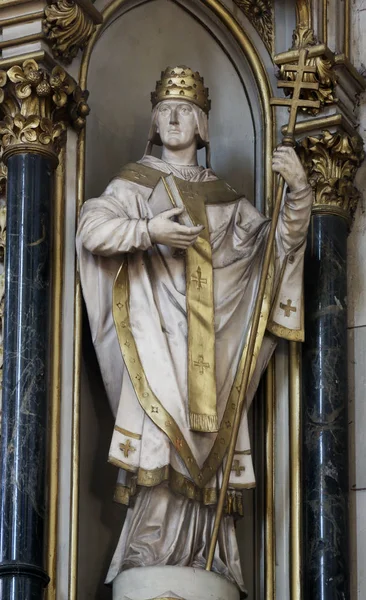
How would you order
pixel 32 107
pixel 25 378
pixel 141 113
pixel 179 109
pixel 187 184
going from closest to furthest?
pixel 25 378
pixel 32 107
pixel 187 184
pixel 179 109
pixel 141 113

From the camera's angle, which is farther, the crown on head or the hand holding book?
the crown on head

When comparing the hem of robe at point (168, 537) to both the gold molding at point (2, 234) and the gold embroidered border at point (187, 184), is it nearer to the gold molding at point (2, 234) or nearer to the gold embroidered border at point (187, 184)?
the gold molding at point (2, 234)

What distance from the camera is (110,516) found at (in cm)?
864

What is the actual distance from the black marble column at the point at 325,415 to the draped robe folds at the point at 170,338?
0.22 m

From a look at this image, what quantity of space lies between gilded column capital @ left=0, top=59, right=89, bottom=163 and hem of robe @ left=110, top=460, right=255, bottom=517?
1.37 m

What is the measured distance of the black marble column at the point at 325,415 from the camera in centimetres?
866

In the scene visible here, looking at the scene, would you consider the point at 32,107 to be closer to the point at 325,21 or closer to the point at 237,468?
the point at 325,21

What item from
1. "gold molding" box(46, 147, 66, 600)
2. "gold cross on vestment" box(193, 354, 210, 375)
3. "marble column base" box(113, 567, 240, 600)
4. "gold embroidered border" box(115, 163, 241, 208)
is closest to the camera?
"marble column base" box(113, 567, 240, 600)

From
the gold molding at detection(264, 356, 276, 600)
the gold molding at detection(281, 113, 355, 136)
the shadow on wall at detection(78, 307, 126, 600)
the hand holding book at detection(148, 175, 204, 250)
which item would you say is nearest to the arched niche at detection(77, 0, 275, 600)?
the shadow on wall at detection(78, 307, 126, 600)

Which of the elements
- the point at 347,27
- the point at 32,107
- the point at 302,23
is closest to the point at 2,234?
the point at 32,107

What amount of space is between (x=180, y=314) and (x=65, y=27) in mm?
1301

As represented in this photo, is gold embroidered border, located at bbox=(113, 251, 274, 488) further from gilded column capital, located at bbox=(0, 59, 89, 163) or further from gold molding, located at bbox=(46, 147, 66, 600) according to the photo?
gilded column capital, located at bbox=(0, 59, 89, 163)

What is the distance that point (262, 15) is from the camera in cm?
959

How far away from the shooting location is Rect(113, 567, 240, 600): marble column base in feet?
26.1
